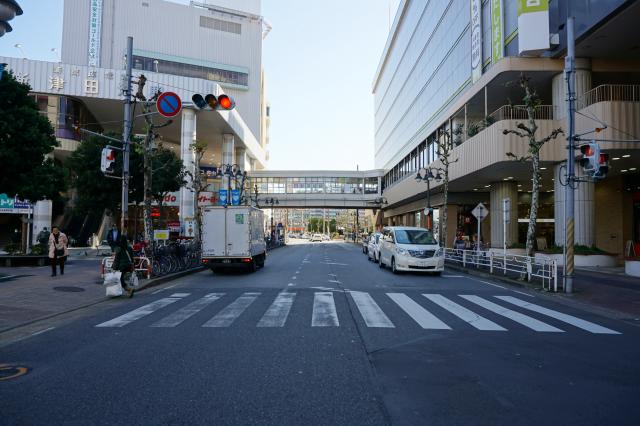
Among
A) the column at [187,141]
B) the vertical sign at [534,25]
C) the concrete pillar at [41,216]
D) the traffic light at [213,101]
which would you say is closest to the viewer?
the traffic light at [213,101]

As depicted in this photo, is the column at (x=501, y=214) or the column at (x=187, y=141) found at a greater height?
the column at (x=187, y=141)

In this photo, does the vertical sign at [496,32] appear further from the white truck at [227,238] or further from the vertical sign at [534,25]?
the white truck at [227,238]

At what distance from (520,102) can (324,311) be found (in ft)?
87.0

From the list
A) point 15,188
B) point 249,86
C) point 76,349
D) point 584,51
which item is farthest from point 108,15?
point 76,349

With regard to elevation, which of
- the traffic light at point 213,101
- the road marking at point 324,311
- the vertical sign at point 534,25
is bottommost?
the road marking at point 324,311

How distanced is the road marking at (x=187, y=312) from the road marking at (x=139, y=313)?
0.60m

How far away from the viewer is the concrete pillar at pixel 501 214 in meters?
32.2

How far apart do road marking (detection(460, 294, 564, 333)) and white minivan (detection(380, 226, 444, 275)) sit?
603 cm

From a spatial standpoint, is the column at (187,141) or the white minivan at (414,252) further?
the column at (187,141)

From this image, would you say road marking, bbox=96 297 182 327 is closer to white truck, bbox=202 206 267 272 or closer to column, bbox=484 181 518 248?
white truck, bbox=202 206 267 272

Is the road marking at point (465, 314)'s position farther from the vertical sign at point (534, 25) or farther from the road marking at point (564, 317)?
the vertical sign at point (534, 25)

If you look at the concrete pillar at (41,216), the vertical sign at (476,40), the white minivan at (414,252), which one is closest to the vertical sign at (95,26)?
the concrete pillar at (41,216)

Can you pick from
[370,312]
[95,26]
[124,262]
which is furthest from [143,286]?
[95,26]

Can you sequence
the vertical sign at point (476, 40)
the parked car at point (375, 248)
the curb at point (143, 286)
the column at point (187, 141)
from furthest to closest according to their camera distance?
the column at point (187, 141) → the vertical sign at point (476, 40) → the parked car at point (375, 248) → the curb at point (143, 286)
